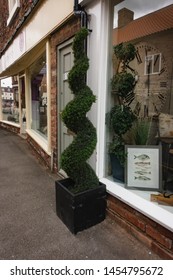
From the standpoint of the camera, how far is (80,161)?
218 cm

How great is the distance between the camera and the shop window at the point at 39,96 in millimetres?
4750

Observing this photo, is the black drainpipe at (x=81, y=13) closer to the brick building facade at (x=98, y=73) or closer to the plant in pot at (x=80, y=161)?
the brick building facade at (x=98, y=73)

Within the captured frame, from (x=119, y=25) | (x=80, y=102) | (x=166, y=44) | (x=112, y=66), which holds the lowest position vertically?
(x=80, y=102)

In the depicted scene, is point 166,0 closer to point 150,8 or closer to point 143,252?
Result: point 150,8

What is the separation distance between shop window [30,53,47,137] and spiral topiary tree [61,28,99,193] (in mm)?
2635

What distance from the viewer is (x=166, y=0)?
7.13 feet

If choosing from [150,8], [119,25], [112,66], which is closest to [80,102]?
[112,66]

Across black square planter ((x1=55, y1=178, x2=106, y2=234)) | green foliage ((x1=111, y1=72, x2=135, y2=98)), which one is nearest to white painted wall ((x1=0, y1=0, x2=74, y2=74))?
green foliage ((x1=111, y1=72, x2=135, y2=98))

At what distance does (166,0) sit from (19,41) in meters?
4.14

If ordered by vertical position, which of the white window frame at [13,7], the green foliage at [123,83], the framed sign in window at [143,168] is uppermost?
the white window frame at [13,7]

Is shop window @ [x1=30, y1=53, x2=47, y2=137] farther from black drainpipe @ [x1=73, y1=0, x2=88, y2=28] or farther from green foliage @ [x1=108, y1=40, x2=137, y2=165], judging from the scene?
green foliage @ [x1=108, y1=40, x2=137, y2=165]

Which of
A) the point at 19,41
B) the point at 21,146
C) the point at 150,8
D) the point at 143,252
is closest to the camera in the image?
the point at 143,252

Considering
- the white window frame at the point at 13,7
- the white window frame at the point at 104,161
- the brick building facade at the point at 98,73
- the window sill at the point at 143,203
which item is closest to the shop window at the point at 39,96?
the brick building facade at the point at 98,73

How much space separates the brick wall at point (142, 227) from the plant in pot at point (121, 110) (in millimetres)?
361
